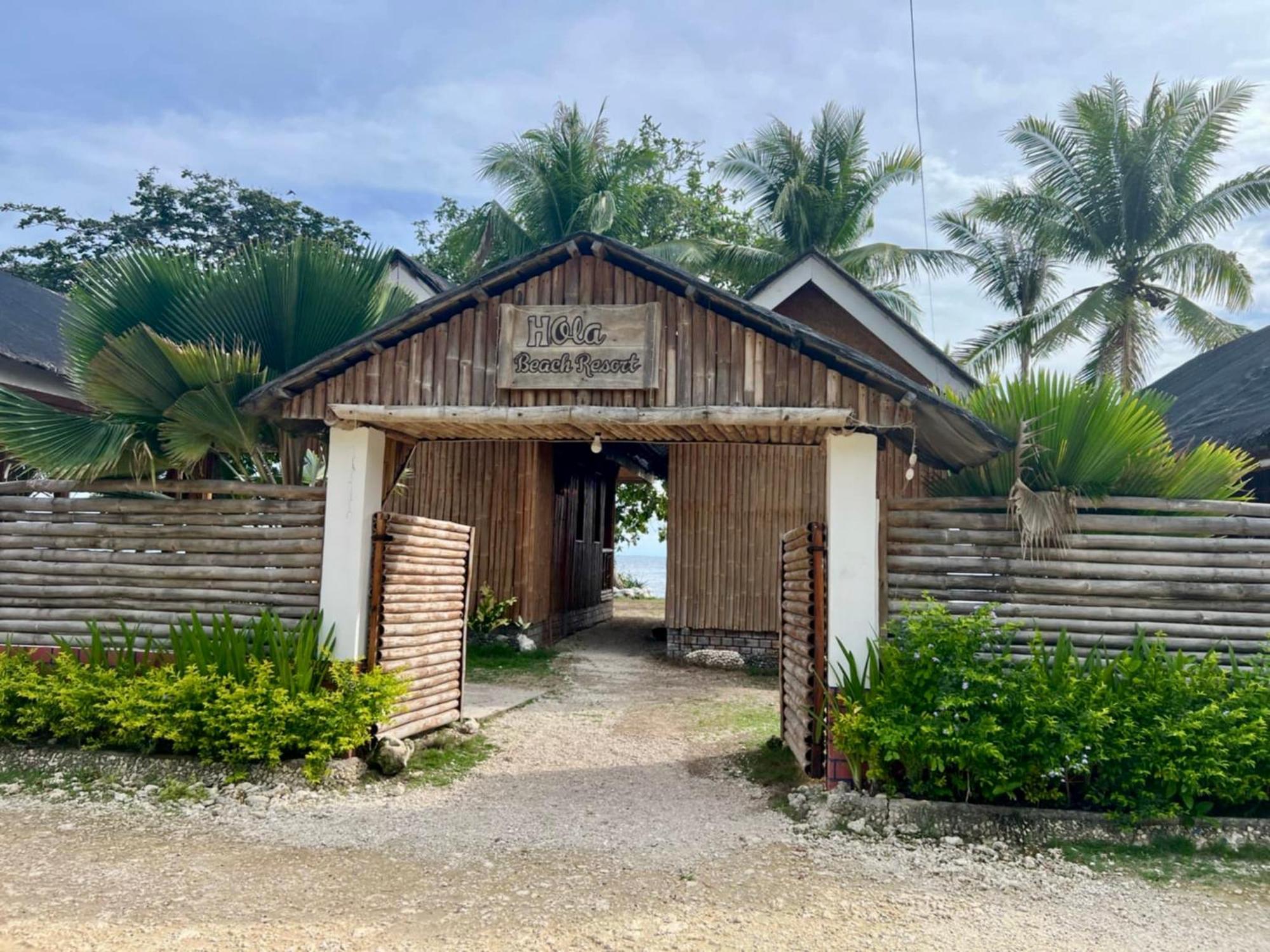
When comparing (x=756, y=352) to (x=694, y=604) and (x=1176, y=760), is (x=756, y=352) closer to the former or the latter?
(x=1176, y=760)

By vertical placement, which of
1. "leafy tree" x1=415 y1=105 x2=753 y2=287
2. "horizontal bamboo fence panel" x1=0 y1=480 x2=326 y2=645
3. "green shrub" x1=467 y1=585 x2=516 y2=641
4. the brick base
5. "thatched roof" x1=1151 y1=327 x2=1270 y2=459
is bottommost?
the brick base

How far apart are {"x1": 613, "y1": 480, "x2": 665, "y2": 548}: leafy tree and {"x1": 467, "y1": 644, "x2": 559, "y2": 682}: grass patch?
449 inches

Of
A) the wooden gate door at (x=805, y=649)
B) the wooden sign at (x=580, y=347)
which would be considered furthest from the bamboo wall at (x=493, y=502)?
the wooden sign at (x=580, y=347)

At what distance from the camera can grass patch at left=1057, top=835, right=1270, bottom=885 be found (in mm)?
5031

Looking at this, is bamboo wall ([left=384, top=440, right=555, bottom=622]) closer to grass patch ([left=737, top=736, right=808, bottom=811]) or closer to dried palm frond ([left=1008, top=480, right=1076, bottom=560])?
grass patch ([left=737, top=736, right=808, bottom=811])

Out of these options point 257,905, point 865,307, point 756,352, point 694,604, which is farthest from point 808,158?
point 257,905

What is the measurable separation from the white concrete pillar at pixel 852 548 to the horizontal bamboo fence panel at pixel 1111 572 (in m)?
0.16

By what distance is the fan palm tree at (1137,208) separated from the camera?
67.1ft

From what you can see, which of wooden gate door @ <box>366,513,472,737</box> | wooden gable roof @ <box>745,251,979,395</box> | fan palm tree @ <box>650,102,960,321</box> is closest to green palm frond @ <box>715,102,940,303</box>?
fan palm tree @ <box>650,102,960,321</box>

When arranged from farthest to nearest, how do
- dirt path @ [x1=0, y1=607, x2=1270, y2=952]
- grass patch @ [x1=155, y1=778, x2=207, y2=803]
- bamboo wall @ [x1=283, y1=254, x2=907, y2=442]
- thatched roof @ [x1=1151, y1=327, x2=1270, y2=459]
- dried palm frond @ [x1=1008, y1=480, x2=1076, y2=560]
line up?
thatched roof @ [x1=1151, y1=327, x2=1270, y2=459], bamboo wall @ [x1=283, y1=254, x2=907, y2=442], dried palm frond @ [x1=1008, y1=480, x2=1076, y2=560], grass patch @ [x1=155, y1=778, x2=207, y2=803], dirt path @ [x1=0, y1=607, x2=1270, y2=952]

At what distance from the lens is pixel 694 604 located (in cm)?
1341


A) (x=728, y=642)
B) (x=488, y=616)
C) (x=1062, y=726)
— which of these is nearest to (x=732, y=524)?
(x=728, y=642)

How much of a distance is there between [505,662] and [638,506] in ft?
43.5

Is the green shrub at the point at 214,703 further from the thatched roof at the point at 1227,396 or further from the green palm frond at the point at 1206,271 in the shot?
the green palm frond at the point at 1206,271
